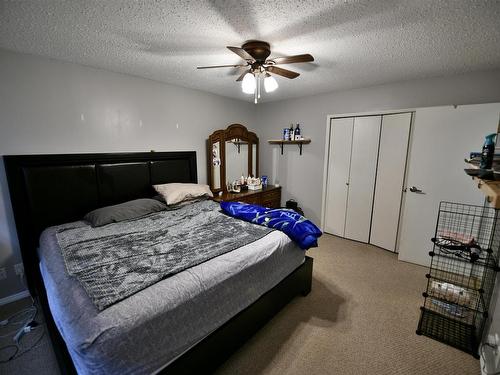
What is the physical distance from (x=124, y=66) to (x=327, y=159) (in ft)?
10.0

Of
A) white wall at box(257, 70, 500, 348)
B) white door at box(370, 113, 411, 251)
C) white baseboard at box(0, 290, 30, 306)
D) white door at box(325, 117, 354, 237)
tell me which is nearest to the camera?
white baseboard at box(0, 290, 30, 306)

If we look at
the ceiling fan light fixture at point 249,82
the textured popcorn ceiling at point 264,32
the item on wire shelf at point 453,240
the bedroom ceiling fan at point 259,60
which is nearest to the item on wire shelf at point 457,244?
the item on wire shelf at point 453,240

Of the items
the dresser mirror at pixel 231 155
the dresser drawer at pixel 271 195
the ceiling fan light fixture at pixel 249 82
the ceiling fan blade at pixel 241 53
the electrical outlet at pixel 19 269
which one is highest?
the ceiling fan blade at pixel 241 53

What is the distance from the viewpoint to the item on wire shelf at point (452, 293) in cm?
211

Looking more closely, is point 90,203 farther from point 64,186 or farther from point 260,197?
point 260,197

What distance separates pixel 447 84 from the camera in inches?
106

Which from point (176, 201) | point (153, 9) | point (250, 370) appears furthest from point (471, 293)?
point (153, 9)

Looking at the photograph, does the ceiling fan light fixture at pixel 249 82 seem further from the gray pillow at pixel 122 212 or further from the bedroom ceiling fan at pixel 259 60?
the gray pillow at pixel 122 212

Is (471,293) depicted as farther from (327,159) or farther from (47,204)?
(47,204)

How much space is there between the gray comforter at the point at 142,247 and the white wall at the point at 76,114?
0.87 meters

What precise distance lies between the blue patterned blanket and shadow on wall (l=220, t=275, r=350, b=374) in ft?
2.02

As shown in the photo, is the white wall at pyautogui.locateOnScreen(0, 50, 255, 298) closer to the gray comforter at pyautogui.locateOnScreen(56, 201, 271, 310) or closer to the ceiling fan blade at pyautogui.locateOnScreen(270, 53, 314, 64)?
the gray comforter at pyautogui.locateOnScreen(56, 201, 271, 310)

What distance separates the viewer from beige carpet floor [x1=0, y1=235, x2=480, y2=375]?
1560mm

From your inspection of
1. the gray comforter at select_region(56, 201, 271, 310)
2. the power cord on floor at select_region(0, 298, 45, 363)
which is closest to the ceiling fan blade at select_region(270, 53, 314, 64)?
the gray comforter at select_region(56, 201, 271, 310)
